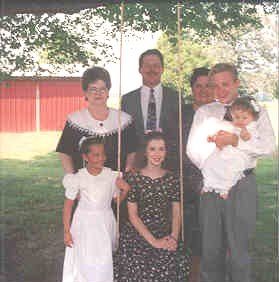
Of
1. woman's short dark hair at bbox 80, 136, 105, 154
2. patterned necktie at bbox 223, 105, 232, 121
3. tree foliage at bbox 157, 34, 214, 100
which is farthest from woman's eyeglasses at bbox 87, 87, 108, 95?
patterned necktie at bbox 223, 105, 232, 121

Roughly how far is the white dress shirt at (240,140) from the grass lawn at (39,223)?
778mm

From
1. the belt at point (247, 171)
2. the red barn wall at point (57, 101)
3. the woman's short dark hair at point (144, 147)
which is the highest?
the red barn wall at point (57, 101)

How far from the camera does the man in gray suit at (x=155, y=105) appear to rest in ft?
8.82

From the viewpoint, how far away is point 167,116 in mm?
2697

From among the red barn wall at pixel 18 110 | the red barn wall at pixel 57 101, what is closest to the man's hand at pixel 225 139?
the red barn wall at pixel 57 101

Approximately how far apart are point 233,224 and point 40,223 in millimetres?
1495

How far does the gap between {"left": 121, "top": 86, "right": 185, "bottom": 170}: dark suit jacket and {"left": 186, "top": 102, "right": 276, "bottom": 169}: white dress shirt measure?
0.15m

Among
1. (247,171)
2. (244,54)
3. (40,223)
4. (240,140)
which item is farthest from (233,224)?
(40,223)

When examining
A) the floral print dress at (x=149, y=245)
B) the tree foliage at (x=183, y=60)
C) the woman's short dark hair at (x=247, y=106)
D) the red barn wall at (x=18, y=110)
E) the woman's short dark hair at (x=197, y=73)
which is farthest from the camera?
the red barn wall at (x=18, y=110)

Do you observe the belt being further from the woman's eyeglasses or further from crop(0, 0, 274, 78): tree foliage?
crop(0, 0, 274, 78): tree foliage

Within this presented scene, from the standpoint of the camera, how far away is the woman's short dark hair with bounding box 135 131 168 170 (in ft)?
8.31

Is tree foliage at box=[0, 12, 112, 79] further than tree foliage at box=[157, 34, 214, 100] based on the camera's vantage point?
Yes

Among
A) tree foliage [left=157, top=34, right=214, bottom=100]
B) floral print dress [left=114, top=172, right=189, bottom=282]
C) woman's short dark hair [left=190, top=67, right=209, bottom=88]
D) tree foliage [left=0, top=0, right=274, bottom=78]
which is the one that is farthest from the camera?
tree foliage [left=0, top=0, right=274, bottom=78]

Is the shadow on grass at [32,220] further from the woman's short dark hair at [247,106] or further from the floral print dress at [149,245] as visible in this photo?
the woman's short dark hair at [247,106]
